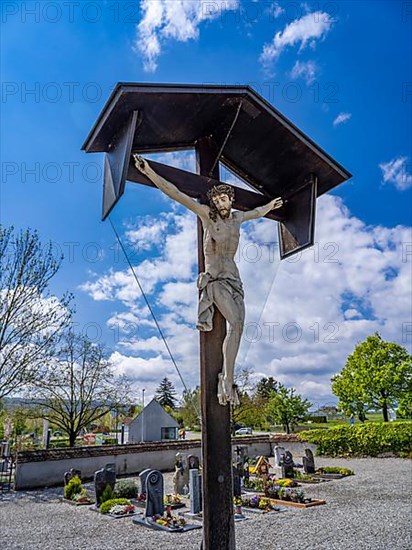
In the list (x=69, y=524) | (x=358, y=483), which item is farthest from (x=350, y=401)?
(x=69, y=524)

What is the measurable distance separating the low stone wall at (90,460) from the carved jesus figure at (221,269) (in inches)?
553

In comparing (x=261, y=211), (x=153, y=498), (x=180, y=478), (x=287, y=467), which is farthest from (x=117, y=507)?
(x=261, y=211)

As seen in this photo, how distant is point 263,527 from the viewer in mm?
8680

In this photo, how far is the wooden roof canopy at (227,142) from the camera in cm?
342

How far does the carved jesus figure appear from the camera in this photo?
11.1 ft

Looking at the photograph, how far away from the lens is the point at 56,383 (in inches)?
798

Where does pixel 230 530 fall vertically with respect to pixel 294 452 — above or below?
above

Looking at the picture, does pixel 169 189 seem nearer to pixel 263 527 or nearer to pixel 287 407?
pixel 263 527

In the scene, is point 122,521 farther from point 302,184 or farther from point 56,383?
point 56,383

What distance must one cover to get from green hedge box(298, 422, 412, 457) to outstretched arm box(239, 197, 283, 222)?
21.0 meters

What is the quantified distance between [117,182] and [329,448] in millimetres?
23175

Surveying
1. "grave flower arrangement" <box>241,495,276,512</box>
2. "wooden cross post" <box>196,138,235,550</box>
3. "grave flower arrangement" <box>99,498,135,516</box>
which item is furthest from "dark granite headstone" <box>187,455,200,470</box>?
"wooden cross post" <box>196,138,235,550</box>

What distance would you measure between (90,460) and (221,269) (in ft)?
50.2

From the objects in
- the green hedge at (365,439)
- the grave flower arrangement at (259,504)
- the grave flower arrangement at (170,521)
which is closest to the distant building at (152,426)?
the green hedge at (365,439)
